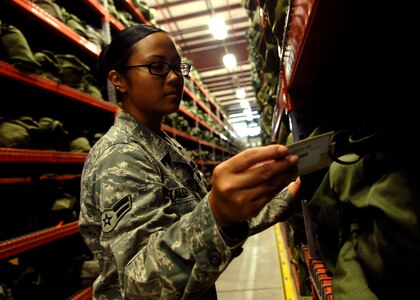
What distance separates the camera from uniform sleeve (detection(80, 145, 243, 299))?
61cm

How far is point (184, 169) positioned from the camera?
1330 mm

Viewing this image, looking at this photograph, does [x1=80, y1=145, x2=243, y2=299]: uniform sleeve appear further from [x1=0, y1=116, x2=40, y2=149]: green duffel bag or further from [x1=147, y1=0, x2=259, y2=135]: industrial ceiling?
[x1=147, y1=0, x2=259, y2=135]: industrial ceiling

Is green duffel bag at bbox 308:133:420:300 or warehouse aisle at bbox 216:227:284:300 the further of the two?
warehouse aisle at bbox 216:227:284:300

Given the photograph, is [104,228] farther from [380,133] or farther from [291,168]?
[380,133]

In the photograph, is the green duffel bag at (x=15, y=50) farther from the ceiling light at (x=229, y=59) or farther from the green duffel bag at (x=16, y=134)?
the ceiling light at (x=229, y=59)

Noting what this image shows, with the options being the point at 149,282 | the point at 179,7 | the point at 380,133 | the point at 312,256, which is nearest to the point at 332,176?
the point at 380,133

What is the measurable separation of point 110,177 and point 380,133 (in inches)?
27.4

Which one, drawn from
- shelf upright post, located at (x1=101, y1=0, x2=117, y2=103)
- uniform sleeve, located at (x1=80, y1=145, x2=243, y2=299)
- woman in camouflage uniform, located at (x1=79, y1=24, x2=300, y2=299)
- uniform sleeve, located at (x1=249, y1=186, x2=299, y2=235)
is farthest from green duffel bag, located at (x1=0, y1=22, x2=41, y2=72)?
uniform sleeve, located at (x1=249, y1=186, x2=299, y2=235)

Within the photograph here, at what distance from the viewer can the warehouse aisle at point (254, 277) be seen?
126 inches

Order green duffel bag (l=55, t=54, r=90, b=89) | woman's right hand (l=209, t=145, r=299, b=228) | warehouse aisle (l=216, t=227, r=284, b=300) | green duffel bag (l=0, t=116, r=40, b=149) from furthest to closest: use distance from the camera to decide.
→ warehouse aisle (l=216, t=227, r=284, b=300)
green duffel bag (l=55, t=54, r=90, b=89)
green duffel bag (l=0, t=116, r=40, b=149)
woman's right hand (l=209, t=145, r=299, b=228)

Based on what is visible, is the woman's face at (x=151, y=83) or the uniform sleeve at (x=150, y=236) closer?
the uniform sleeve at (x=150, y=236)

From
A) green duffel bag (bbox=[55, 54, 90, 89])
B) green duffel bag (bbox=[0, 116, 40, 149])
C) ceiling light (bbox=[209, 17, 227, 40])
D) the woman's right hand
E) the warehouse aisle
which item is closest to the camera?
the woman's right hand

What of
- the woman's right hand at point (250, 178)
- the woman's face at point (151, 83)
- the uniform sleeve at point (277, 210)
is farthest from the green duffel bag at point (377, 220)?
the woman's face at point (151, 83)

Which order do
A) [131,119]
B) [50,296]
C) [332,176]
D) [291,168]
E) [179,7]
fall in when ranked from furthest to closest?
[179,7], [50,296], [131,119], [332,176], [291,168]
